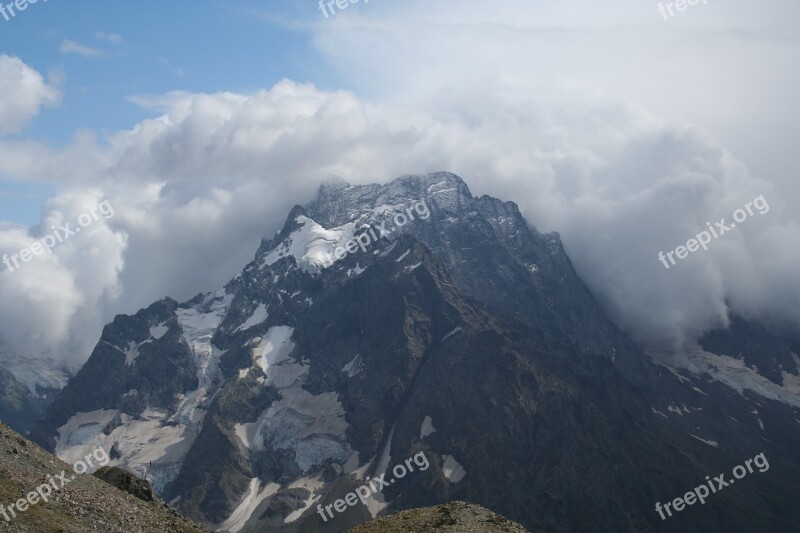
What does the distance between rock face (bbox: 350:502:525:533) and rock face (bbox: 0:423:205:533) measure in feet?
80.2

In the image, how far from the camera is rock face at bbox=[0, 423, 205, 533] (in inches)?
3511

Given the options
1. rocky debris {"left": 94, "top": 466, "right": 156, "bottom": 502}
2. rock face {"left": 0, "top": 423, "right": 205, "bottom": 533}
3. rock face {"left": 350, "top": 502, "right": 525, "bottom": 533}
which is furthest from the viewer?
rocky debris {"left": 94, "top": 466, "right": 156, "bottom": 502}

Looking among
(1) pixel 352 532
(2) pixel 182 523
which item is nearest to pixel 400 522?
(1) pixel 352 532

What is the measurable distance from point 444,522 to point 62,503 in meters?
43.3

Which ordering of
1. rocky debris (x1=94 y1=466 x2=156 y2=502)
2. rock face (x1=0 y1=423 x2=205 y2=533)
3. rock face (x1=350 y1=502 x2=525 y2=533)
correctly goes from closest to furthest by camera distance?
rock face (x1=0 y1=423 x2=205 y2=533) < rock face (x1=350 y1=502 x2=525 y2=533) < rocky debris (x1=94 y1=466 x2=156 y2=502)

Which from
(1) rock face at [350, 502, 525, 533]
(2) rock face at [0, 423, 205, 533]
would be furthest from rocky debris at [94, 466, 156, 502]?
(1) rock face at [350, 502, 525, 533]

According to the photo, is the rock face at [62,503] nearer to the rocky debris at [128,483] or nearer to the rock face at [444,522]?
the rocky debris at [128,483]

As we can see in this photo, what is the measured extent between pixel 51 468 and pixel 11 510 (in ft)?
48.2

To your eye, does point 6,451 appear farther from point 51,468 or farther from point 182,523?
point 182,523

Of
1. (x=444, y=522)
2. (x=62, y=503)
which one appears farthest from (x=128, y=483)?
(x=444, y=522)

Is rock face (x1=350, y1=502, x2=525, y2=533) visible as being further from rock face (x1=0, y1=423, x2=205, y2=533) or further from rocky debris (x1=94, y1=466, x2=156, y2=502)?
rocky debris (x1=94, y1=466, x2=156, y2=502)

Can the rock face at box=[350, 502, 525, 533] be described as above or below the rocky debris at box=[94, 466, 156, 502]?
below

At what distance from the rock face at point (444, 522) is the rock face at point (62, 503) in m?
24.4

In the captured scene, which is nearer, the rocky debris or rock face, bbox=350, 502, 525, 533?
rock face, bbox=350, 502, 525, 533
